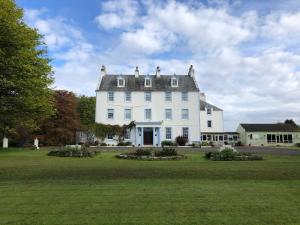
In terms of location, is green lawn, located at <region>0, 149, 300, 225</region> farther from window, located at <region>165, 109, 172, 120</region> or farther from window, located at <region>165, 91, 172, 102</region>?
window, located at <region>165, 91, 172, 102</region>

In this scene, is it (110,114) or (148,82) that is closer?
(110,114)

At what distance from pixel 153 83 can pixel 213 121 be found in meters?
14.6

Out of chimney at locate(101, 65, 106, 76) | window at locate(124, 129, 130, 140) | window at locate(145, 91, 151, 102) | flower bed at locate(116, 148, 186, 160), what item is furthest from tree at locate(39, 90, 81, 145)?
Answer: flower bed at locate(116, 148, 186, 160)

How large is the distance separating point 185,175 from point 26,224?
7.36 meters

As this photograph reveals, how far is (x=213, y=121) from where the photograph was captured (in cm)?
5728

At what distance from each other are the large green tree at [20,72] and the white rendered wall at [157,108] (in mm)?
23009

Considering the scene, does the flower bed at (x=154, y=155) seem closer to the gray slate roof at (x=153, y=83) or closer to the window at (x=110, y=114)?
the window at (x=110, y=114)

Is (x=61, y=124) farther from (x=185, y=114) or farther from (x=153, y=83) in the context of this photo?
(x=185, y=114)

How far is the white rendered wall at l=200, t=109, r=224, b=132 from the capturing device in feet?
187

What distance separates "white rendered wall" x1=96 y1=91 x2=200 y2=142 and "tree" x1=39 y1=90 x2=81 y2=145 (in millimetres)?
3850

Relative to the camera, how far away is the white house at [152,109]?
47.2 m

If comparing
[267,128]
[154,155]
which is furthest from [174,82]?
[154,155]

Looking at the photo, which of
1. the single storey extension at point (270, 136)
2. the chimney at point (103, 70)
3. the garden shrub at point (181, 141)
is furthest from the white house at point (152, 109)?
the single storey extension at point (270, 136)

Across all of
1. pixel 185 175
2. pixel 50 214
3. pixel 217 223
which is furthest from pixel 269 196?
pixel 50 214
